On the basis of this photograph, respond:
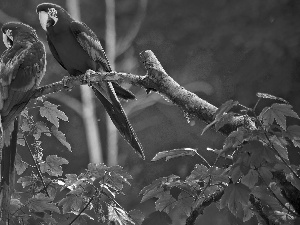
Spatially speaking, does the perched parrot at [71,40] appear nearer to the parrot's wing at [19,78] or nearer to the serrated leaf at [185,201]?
the parrot's wing at [19,78]

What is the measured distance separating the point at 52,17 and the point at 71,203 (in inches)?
21.9

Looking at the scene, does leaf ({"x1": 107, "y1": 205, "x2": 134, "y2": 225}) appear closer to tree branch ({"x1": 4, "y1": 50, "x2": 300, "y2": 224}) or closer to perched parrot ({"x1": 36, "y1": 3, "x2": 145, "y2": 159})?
tree branch ({"x1": 4, "y1": 50, "x2": 300, "y2": 224})

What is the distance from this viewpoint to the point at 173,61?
14.4 feet

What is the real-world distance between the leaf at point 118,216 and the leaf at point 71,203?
0.27 feet

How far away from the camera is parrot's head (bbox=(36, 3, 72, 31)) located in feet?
4.68

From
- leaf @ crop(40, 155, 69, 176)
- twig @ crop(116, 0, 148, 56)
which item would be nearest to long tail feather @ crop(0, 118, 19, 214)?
leaf @ crop(40, 155, 69, 176)

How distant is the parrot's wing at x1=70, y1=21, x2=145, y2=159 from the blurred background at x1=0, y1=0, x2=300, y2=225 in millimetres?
2597

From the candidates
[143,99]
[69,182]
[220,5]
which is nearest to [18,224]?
[69,182]

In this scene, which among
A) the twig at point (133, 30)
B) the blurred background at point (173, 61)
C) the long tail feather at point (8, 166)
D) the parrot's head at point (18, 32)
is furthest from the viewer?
the twig at point (133, 30)

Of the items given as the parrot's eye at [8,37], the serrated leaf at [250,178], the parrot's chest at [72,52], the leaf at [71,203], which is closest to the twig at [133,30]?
the parrot's chest at [72,52]

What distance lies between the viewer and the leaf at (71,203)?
106 centimetres

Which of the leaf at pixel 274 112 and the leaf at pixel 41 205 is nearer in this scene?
the leaf at pixel 274 112

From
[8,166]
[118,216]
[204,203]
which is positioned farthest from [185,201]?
[8,166]

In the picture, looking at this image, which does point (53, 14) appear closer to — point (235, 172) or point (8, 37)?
point (8, 37)
